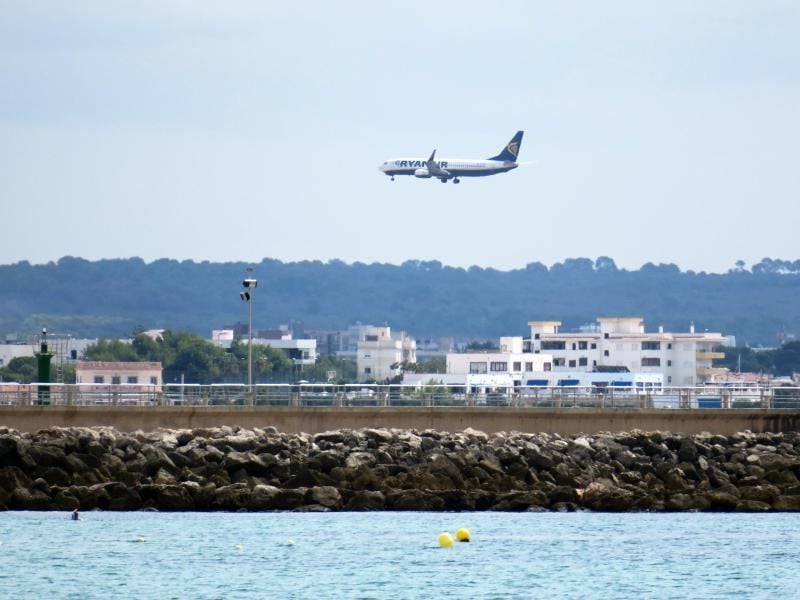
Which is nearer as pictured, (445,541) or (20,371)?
(445,541)

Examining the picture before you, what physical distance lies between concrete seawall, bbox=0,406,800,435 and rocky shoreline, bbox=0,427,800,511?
0.86 metres

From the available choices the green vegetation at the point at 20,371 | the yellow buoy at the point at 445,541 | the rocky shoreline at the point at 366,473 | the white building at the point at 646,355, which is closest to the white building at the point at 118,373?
the green vegetation at the point at 20,371

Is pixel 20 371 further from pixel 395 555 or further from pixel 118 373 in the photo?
pixel 395 555

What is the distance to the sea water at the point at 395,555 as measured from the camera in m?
43.6

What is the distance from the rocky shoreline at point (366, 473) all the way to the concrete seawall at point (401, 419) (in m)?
0.86

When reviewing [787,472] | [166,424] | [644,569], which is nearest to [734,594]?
[644,569]

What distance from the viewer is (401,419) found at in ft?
196

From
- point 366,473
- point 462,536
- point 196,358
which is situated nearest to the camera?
point 462,536

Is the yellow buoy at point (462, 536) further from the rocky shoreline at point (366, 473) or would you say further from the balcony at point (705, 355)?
the balcony at point (705, 355)

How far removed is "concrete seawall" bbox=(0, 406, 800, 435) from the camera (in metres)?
58.1

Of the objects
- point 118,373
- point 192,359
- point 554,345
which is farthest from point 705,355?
point 118,373

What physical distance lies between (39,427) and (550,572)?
17.4m

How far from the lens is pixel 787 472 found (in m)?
57.4

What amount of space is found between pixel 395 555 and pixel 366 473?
7810mm
